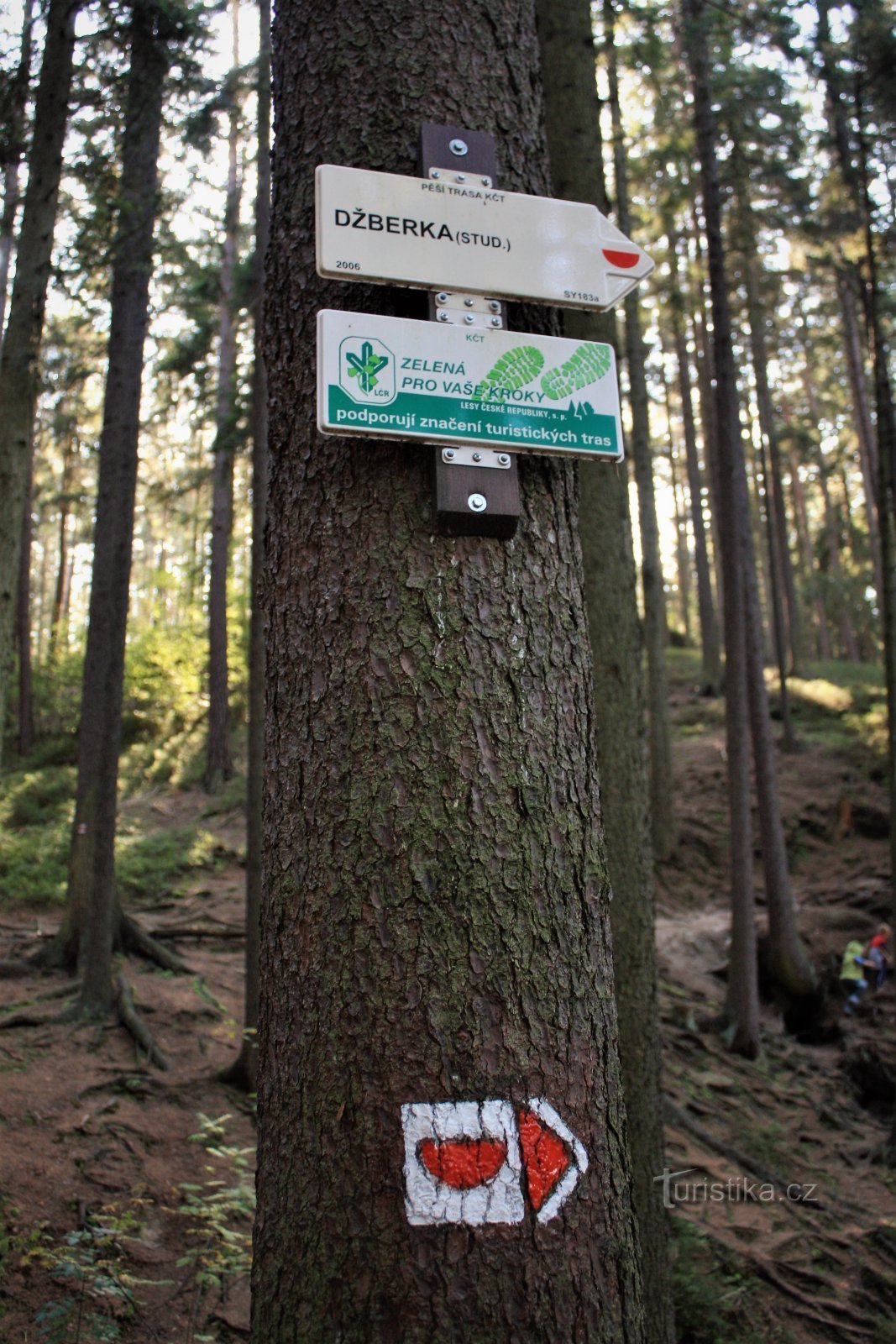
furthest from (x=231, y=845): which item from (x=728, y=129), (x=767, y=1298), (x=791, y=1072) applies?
(x=728, y=129)

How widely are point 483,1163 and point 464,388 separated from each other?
1.36 m

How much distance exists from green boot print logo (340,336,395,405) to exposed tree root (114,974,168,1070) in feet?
20.8

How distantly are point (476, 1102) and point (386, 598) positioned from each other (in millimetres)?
869

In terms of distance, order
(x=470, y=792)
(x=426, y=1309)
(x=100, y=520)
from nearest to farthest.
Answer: (x=426, y=1309) → (x=470, y=792) → (x=100, y=520)

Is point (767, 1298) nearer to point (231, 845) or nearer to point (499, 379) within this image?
point (499, 379)

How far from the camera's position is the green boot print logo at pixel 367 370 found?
68.9 inches

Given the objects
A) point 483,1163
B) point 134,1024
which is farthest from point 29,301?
point 483,1163

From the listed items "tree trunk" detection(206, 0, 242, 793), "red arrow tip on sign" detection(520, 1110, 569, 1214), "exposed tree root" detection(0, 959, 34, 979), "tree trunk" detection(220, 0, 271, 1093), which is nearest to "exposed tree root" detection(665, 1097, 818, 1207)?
"tree trunk" detection(220, 0, 271, 1093)

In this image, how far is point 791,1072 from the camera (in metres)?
10.1

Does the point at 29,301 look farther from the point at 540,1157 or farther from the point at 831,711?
the point at 831,711

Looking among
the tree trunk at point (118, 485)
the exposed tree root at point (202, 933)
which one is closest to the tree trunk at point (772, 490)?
the tree trunk at point (118, 485)

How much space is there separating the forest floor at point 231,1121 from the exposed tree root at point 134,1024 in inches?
4.4

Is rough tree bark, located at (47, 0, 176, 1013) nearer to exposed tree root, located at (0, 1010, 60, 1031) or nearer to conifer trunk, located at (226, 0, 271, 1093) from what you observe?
exposed tree root, located at (0, 1010, 60, 1031)

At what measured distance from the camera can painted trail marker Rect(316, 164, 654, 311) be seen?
5.96ft
